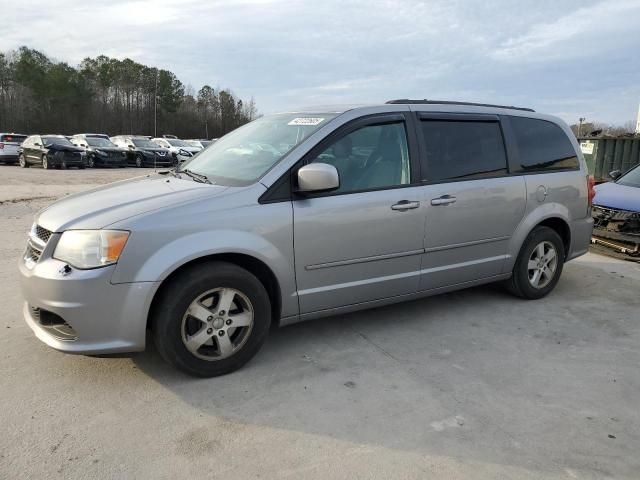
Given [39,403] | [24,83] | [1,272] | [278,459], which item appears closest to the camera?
[278,459]

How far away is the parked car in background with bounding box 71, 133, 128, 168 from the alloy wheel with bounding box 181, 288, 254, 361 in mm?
24163

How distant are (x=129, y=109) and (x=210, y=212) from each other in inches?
3208

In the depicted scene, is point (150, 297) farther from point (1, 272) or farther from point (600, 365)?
point (1, 272)

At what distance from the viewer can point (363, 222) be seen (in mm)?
3781

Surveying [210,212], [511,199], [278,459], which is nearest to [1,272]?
[210,212]

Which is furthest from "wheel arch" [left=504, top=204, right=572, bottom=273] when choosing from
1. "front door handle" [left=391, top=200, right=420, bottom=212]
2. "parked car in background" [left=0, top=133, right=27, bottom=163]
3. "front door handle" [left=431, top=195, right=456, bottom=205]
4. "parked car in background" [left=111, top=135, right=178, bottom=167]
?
"parked car in background" [left=0, top=133, right=27, bottom=163]

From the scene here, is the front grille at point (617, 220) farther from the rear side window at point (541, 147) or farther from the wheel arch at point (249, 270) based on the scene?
the wheel arch at point (249, 270)

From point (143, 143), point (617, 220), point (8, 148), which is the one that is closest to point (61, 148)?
point (8, 148)

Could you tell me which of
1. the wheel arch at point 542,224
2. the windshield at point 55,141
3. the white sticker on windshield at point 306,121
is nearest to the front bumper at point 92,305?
the white sticker on windshield at point 306,121

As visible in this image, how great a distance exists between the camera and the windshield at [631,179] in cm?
789

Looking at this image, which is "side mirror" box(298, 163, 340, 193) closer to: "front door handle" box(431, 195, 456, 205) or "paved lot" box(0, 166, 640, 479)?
"front door handle" box(431, 195, 456, 205)

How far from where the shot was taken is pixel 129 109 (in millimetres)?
77312

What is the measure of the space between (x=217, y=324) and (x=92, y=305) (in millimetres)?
761

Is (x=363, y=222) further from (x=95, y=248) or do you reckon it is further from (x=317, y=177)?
(x=95, y=248)
